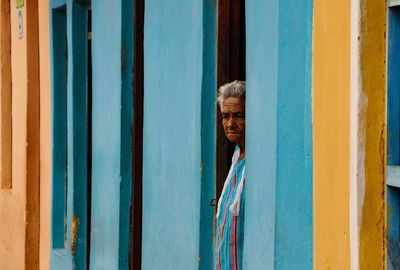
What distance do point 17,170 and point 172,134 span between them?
164 inches

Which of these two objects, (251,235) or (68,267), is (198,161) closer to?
(251,235)

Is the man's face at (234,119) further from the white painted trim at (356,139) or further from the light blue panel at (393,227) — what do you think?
the light blue panel at (393,227)

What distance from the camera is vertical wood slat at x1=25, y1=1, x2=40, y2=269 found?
10.1m

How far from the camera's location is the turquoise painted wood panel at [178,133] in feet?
20.5

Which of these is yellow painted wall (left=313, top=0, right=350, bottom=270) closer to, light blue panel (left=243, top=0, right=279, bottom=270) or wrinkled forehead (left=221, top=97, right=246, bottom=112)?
light blue panel (left=243, top=0, right=279, bottom=270)

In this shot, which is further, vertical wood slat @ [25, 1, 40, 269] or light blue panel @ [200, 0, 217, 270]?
vertical wood slat @ [25, 1, 40, 269]

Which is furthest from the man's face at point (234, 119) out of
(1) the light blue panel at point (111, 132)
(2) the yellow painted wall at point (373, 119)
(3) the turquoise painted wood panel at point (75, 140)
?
(3) the turquoise painted wood panel at point (75, 140)

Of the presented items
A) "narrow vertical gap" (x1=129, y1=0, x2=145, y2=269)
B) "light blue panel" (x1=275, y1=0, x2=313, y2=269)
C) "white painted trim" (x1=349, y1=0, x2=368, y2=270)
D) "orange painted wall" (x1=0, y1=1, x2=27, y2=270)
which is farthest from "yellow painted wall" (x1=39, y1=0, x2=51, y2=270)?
"white painted trim" (x1=349, y1=0, x2=368, y2=270)

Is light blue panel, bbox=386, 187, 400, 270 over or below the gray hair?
below

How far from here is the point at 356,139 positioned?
13.8 feet

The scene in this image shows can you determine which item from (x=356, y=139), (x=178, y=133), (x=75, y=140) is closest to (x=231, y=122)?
(x=178, y=133)

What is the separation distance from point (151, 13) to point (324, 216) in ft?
9.42

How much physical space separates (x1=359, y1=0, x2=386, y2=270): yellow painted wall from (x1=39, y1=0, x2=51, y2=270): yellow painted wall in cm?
579

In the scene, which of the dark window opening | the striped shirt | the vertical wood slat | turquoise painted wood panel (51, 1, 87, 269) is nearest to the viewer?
the striped shirt
